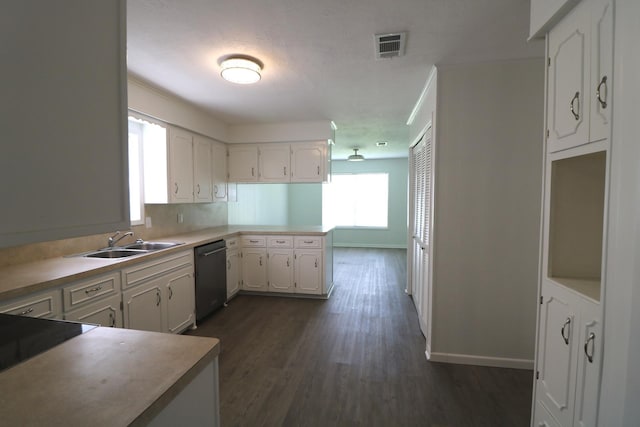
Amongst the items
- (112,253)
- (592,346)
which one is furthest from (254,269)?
(592,346)

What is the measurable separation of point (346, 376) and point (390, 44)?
2514mm

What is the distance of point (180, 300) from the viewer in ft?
9.41

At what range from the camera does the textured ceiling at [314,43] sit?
1653 millimetres

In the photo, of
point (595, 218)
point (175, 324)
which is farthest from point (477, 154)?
point (175, 324)

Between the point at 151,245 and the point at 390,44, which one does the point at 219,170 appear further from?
the point at 390,44

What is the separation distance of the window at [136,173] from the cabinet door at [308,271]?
1935mm

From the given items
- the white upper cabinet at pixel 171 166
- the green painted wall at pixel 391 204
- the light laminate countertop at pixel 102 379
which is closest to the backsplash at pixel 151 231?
the white upper cabinet at pixel 171 166

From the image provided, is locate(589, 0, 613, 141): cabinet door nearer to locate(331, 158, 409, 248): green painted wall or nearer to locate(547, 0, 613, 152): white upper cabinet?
locate(547, 0, 613, 152): white upper cabinet

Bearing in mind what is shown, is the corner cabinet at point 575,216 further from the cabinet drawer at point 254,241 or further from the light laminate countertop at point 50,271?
the cabinet drawer at point 254,241

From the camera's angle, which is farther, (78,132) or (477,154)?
(477,154)

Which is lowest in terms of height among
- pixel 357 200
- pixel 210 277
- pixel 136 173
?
pixel 210 277

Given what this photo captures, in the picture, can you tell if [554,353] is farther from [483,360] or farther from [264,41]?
[264,41]

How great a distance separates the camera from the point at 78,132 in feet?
2.24

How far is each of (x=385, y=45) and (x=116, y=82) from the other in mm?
1799
